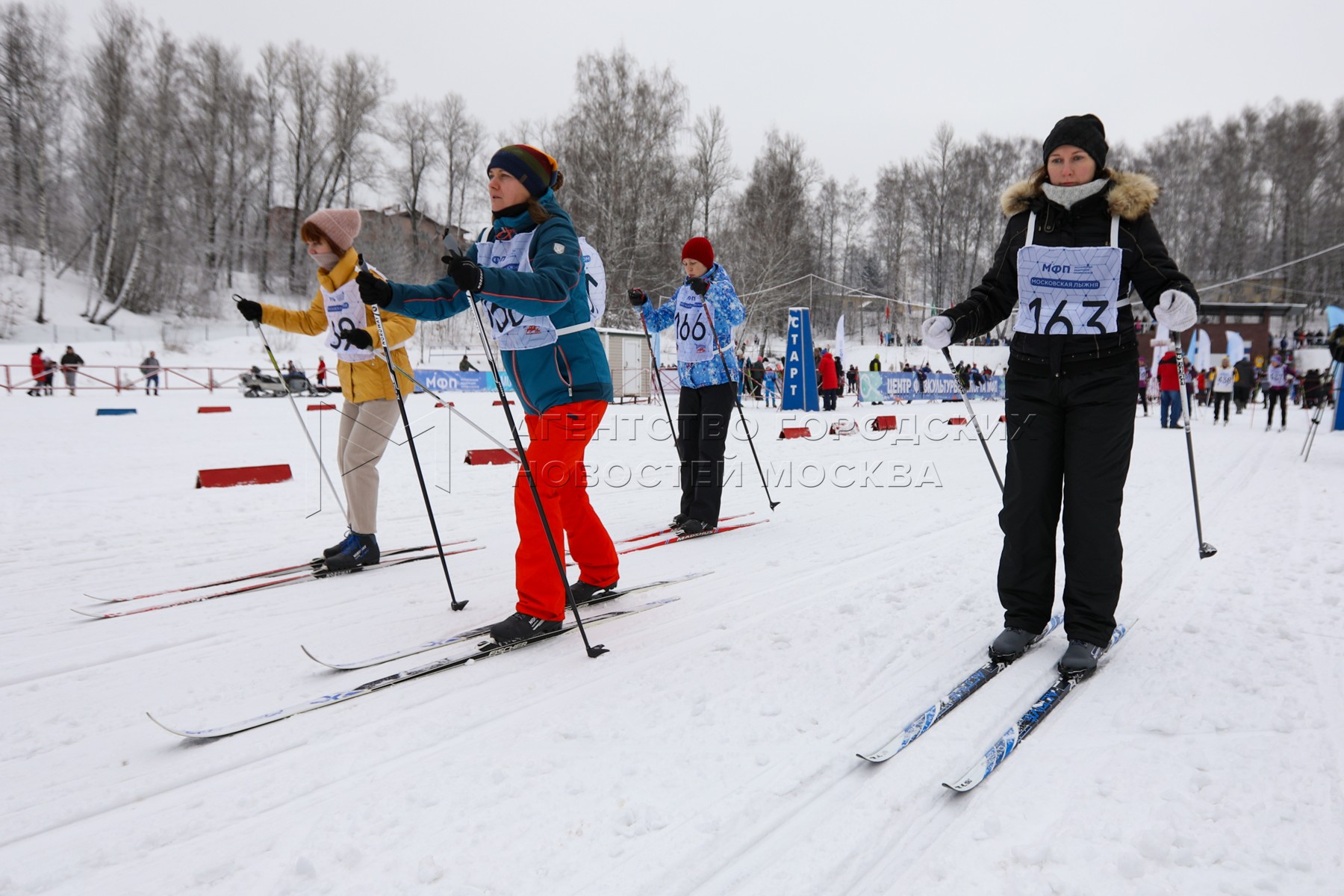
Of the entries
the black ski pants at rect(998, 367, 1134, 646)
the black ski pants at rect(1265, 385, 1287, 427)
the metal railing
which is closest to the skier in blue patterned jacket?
the black ski pants at rect(998, 367, 1134, 646)

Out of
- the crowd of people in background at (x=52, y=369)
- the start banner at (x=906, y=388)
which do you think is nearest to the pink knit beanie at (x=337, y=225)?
the crowd of people in background at (x=52, y=369)

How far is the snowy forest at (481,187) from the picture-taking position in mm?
27391

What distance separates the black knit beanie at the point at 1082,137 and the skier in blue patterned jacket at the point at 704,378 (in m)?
2.59

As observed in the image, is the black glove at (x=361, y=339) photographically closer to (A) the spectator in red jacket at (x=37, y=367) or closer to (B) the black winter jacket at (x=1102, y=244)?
(B) the black winter jacket at (x=1102, y=244)

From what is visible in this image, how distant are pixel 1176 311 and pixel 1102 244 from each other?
1.08 feet

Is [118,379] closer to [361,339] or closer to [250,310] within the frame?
[250,310]

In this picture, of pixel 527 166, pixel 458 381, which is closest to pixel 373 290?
pixel 527 166

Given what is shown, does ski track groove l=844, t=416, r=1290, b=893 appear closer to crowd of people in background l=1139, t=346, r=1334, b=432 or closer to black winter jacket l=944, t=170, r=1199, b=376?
black winter jacket l=944, t=170, r=1199, b=376

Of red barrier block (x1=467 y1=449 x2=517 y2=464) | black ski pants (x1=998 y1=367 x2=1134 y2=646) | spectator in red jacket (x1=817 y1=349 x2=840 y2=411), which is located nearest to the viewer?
black ski pants (x1=998 y1=367 x2=1134 y2=646)

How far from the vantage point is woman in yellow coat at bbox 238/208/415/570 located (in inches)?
149

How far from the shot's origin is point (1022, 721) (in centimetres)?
208

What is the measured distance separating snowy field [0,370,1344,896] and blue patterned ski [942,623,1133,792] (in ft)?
0.12

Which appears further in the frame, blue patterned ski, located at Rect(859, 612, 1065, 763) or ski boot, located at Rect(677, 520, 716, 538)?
ski boot, located at Rect(677, 520, 716, 538)

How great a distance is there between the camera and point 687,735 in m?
2.05
